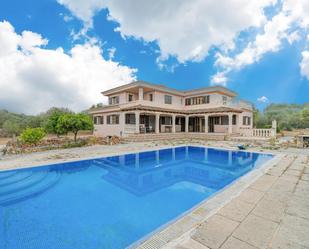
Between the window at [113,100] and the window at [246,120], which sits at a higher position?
the window at [113,100]

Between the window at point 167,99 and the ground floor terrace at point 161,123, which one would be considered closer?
the ground floor terrace at point 161,123

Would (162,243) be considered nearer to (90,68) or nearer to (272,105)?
(90,68)

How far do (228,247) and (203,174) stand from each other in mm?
5432

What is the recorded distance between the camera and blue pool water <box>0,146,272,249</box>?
10.7 ft

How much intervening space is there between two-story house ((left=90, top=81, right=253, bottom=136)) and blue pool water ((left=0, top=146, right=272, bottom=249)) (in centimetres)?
983

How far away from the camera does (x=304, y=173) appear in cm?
605

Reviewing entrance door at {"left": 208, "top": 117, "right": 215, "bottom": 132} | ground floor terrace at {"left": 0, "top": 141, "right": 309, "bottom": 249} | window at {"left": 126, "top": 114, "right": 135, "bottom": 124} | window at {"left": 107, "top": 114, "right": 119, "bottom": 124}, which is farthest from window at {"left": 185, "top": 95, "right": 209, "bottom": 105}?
ground floor terrace at {"left": 0, "top": 141, "right": 309, "bottom": 249}

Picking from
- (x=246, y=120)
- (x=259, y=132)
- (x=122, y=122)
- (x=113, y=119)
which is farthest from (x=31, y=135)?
(x=246, y=120)

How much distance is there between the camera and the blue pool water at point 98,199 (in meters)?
3.26

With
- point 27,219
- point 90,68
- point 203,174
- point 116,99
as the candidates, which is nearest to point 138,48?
point 90,68

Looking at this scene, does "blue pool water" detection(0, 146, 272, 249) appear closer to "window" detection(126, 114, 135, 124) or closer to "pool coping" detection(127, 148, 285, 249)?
"pool coping" detection(127, 148, 285, 249)

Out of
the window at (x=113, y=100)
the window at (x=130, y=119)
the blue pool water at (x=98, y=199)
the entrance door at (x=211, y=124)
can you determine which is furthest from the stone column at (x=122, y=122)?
the entrance door at (x=211, y=124)

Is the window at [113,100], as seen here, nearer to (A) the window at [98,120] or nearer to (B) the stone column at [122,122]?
(A) the window at [98,120]

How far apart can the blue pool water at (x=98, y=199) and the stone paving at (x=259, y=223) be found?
113 cm
